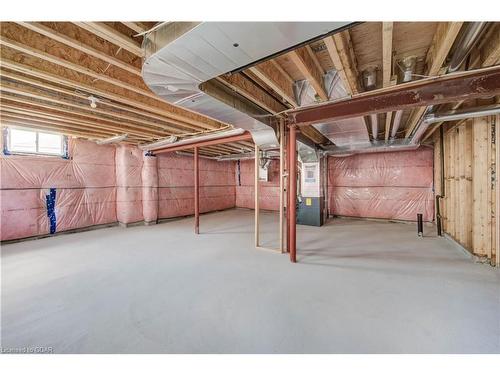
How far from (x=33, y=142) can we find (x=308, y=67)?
18.0 feet

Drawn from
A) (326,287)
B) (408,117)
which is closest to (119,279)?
(326,287)

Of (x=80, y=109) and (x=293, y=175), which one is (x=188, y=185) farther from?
(x=293, y=175)

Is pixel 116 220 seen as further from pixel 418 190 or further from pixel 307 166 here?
pixel 418 190

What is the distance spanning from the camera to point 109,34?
1496 mm

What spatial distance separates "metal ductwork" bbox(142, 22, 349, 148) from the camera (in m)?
1.12

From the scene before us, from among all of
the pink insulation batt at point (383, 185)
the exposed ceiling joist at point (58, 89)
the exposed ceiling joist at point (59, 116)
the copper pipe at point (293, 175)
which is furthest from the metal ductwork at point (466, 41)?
the pink insulation batt at point (383, 185)

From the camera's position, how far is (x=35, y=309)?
72.6 inches

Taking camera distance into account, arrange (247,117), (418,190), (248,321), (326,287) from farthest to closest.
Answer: (418,190), (247,117), (326,287), (248,321)

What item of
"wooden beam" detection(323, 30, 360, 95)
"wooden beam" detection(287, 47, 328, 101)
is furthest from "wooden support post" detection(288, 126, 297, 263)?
"wooden beam" detection(323, 30, 360, 95)

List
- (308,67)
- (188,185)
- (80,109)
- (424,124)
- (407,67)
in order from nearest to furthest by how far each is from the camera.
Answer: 1. (308,67)
2. (407,67)
3. (80,109)
4. (424,124)
5. (188,185)

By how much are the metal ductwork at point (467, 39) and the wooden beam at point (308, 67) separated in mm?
1014

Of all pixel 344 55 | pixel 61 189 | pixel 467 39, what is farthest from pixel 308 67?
pixel 61 189

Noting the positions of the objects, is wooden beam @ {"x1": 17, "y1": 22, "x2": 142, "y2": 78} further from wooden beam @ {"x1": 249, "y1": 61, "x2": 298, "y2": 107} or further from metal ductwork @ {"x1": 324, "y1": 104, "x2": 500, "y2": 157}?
metal ductwork @ {"x1": 324, "y1": 104, "x2": 500, "y2": 157}
